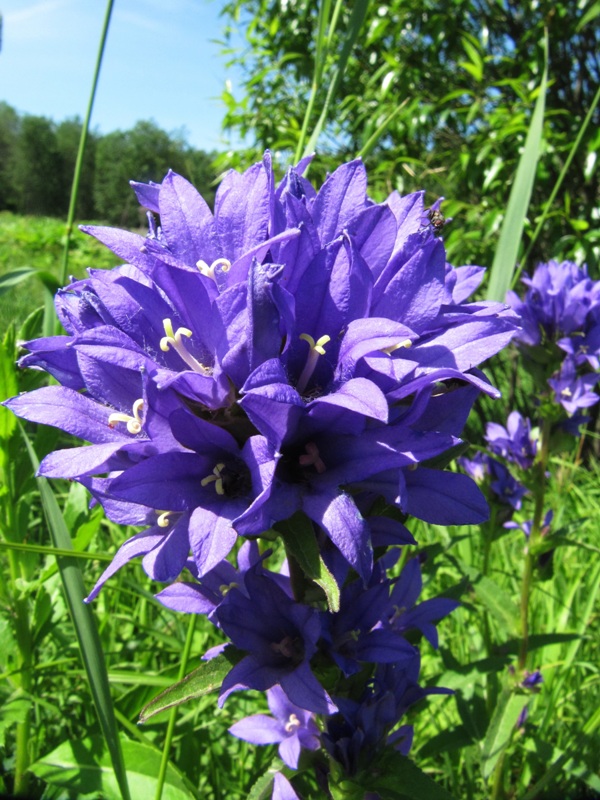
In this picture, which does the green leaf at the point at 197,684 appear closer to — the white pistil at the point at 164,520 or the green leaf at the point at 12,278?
the white pistil at the point at 164,520


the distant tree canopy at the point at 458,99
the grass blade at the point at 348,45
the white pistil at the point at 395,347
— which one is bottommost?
the white pistil at the point at 395,347

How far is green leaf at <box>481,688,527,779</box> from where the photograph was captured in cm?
128

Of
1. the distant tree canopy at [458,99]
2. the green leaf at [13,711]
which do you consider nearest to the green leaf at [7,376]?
the green leaf at [13,711]

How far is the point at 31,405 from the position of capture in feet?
2.30

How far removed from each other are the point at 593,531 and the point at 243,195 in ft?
8.73

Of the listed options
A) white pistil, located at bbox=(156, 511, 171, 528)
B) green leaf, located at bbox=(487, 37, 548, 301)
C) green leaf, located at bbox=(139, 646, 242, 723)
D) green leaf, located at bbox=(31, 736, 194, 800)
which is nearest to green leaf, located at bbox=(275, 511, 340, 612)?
white pistil, located at bbox=(156, 511, 171, 528)

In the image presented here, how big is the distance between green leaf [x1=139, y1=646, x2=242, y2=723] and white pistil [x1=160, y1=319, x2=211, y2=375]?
361 millimetres

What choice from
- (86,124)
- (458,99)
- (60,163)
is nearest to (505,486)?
(86,124)

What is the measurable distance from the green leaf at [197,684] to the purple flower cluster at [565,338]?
1.20m

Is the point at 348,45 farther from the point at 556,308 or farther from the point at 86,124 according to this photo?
the point at 556,308

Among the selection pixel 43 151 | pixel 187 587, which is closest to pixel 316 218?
pixel 187 587

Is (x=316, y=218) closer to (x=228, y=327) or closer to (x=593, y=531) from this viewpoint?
(x=228, y=327)

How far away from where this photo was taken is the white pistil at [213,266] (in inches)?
29.6

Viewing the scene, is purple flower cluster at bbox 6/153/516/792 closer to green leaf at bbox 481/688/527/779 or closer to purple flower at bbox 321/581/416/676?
purple flower at bbox 321/581/416/676
